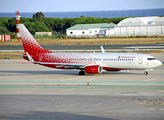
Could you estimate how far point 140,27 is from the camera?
13838cm

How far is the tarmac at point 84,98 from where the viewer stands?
67.0 ft

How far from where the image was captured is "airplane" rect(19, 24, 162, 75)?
39.7m

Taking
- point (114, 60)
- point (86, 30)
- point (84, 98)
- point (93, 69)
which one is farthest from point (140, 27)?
point (84, 98)

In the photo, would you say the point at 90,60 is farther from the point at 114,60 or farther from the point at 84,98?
the point at 84,98

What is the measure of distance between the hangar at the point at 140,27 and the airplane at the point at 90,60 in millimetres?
98049

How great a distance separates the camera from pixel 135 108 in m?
22.0

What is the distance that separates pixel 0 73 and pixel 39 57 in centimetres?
764

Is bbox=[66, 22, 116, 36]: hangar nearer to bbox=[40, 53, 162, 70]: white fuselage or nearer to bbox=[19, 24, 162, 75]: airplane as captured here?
bbox=[19, 24, 162, 75]: airplane

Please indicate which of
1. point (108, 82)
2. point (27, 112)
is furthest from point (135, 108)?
point (108, 82)

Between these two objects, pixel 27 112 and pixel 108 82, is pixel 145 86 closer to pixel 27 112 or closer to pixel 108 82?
pixel 108 82

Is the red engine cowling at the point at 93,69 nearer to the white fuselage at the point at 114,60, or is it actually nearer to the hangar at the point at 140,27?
the white fuselage at the point at 114,60

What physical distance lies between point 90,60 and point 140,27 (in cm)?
10229

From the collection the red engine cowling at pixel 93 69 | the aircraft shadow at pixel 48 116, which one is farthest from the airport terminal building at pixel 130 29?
the aircraft shadow at pixel 48 116

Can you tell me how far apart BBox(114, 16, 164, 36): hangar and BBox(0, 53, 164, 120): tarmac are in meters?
101
